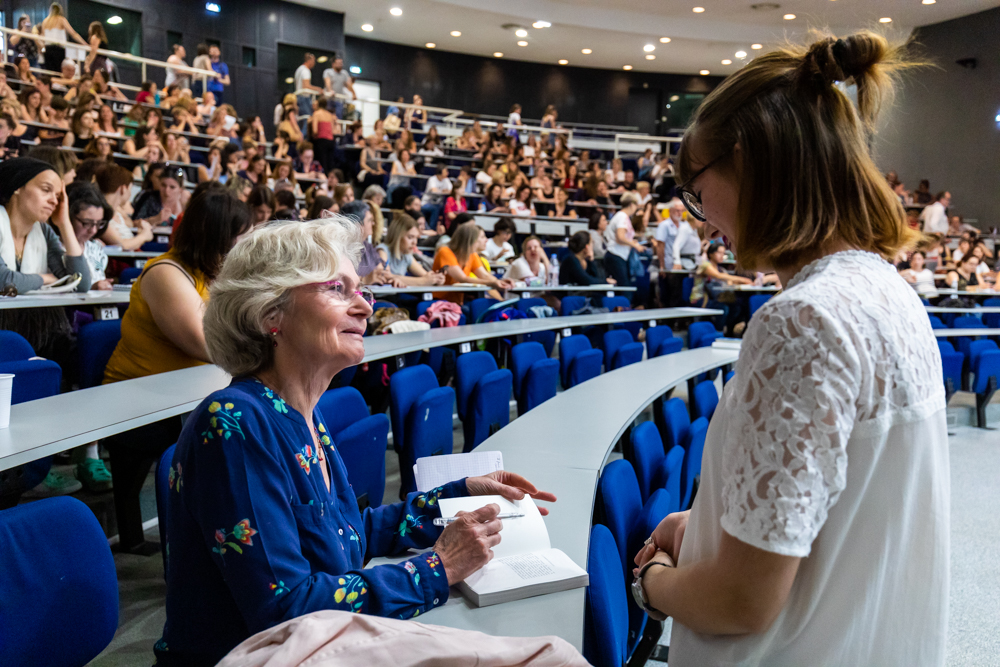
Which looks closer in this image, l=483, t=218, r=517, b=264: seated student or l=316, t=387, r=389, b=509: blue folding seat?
l=316, t=387, r=389, b=509: blue folding seat

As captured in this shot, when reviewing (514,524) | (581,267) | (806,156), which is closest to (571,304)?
(581,267)

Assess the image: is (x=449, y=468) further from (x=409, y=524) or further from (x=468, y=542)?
(x=468, y=542)

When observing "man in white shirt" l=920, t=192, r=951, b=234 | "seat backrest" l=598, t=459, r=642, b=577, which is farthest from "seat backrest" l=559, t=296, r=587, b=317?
"man in white shirt" l=920, t=192, r=951, b=234

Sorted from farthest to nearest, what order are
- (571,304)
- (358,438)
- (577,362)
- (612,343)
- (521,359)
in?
1. (571,304)
2. (612,343)
3. (577,362)
4. (521,359)
5. (358,438)

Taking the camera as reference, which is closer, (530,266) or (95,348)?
(95,348)

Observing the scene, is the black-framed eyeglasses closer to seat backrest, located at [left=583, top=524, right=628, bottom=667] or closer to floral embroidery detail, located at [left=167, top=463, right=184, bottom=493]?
seat backrest, located at [left=583, top=524, right=628, bottom=667]

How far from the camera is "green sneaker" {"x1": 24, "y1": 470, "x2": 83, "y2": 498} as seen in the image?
9.37 ft

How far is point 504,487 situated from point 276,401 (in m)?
0.51

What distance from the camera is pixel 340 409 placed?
218 cm

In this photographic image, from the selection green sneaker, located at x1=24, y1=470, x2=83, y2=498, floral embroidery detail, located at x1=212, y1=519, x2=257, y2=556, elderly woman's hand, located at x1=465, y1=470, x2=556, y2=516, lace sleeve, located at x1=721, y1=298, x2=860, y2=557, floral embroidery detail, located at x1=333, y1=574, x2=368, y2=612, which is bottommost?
green sneaker, located at x1=24, y1=470, x2=83, y2=498

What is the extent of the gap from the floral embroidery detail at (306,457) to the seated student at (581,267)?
257 inches

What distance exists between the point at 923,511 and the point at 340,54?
54.2 ft

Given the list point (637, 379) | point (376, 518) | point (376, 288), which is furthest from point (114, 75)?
point (376, 518)

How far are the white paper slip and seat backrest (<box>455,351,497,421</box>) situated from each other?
143cm
